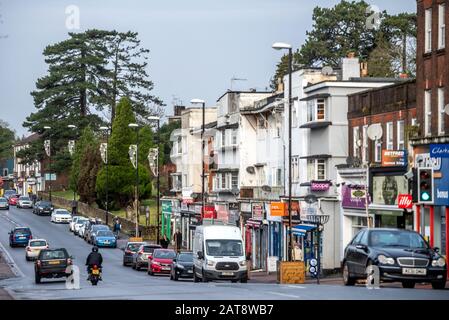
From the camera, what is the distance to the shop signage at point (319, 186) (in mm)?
62562

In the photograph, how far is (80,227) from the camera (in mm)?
A: 99188

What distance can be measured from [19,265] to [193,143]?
39883 millimetres

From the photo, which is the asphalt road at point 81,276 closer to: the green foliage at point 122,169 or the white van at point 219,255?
the white van at point 219,255

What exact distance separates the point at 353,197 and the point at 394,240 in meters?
27.9

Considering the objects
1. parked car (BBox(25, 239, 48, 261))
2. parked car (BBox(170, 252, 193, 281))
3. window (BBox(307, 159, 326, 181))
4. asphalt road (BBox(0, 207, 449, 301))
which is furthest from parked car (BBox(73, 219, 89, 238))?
parked car (BBox(170, 252, 193, 281))

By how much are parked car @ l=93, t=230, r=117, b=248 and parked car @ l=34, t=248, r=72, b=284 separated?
35.5 metres

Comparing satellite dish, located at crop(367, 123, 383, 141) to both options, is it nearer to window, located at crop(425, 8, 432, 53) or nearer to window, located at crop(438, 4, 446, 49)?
window, located at crop(425, 8, 432, 53)

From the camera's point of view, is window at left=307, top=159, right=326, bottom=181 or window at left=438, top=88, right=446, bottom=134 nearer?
window at left=438, top=88, right=446, bottom=134

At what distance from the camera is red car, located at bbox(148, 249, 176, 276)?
2328 inches

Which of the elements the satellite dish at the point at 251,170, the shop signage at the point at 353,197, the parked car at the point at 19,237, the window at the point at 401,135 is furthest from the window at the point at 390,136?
the parked car at the point at 19,237

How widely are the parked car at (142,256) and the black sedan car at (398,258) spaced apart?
35.5 meters

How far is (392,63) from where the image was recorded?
102 metres
